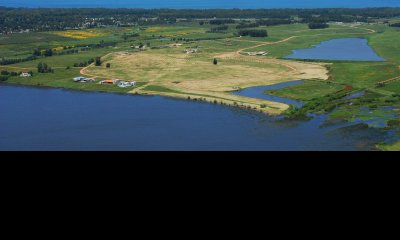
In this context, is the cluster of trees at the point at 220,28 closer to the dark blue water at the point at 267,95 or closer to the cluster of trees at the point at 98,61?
the cluster of trees at the point at 98,61

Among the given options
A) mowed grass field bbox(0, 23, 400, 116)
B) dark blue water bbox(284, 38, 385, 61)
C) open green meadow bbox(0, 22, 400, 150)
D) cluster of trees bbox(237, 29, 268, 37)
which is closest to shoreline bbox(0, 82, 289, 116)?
open green meadow bbox(0, 22, 400, 150)

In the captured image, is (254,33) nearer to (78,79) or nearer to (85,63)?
(85,63)

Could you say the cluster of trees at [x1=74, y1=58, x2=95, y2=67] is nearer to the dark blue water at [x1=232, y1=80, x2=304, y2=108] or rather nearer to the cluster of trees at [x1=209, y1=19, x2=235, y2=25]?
the dark blue water at [x1=232, y1=80, x2=304, y2=108]

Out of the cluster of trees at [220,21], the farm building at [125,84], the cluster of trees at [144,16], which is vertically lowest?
the farm building at [125,84]

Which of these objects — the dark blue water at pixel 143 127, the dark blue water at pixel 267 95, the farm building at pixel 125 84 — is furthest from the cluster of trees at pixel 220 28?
the dark blue water at pixel 143 127

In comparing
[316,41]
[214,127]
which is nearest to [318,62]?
[316,41]

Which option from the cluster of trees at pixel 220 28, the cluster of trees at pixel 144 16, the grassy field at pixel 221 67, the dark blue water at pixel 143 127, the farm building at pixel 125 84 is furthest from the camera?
the cluster of trees at pixel 220 28
